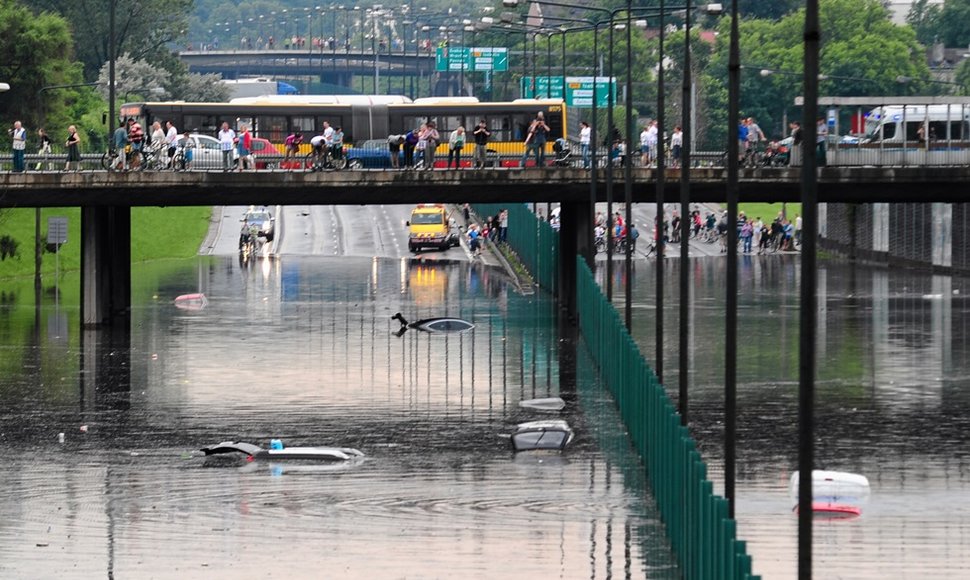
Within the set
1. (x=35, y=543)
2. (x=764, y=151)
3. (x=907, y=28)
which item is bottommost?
(x=35, y=543)

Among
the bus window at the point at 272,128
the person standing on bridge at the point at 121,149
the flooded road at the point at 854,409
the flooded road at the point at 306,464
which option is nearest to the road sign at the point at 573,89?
the flooded road at the point at 854,409

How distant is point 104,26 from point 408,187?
370 feet

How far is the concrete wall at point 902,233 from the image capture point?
97.4 metres

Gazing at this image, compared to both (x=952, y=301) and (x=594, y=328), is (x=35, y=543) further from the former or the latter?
(x=952, y=301)

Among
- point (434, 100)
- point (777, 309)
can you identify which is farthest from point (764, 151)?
point (434, 100)

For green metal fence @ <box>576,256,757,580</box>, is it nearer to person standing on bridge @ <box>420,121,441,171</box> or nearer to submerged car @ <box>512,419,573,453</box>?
submerged car @ <box>512,419,573,453</box>

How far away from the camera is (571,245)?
75.0m

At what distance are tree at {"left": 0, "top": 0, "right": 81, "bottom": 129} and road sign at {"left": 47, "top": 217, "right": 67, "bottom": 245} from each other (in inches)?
1267

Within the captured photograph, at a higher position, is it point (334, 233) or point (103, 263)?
point (334, 233)

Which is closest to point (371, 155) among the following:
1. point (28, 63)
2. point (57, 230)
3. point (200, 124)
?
point (200, 124)

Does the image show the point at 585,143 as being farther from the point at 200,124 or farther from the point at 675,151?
the point at 200,124

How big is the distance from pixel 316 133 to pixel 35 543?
60.0m

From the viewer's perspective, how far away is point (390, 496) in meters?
38.2

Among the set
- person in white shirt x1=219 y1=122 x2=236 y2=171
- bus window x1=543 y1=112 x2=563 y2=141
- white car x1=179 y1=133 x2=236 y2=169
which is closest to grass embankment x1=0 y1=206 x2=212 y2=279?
white car x1=179 y1=133 x2=236 y2=169
